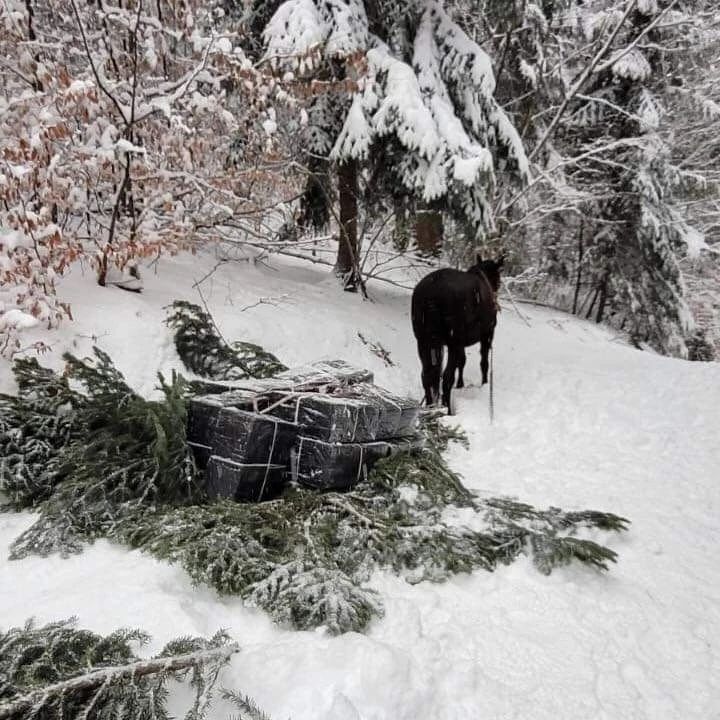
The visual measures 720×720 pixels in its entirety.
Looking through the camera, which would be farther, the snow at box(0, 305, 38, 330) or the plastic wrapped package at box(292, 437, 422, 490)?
the snow at box(0, 305, 38, 330)

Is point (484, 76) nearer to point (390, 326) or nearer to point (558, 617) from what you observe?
point (390, 326)

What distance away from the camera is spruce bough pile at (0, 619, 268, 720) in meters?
1.31

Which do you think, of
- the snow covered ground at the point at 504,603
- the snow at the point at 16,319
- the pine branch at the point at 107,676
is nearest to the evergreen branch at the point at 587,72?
the snow covered ground at the point at 504,603

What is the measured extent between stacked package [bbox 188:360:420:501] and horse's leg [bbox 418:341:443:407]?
6.75 ft

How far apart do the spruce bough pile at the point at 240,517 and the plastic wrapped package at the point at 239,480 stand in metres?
0.10

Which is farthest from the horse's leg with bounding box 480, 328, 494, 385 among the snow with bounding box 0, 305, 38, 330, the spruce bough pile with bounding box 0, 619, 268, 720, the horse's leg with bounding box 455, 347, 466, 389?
the spruce bough pile with bounding box 0, 619, 268, 720

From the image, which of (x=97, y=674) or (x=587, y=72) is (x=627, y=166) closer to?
(x=587, y=72)

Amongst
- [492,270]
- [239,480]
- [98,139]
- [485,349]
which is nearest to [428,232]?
[492,270]

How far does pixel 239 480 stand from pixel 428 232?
6.59m

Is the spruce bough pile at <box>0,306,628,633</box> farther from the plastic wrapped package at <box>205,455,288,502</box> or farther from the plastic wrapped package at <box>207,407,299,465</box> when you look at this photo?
the plastic wrapped package at <box>207,407,299,465</box>

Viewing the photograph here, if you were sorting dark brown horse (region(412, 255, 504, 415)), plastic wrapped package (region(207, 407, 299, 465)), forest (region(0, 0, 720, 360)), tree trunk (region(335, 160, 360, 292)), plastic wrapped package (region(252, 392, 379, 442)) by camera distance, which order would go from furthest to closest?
tree trunk (region(335, 160, 360, 292)) → dark brown horse (region(412, 255, 504, 415)) → forest (region(0, 0, 720, 360)) → plastic wrapped package (region(252, 392, 379, 442)) → plastic wrapped package (region(207, 407, 299, 465))

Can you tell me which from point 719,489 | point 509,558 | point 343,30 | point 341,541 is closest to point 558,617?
point 509,558

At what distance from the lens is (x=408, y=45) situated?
7.27 m

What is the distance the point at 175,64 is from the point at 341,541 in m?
5.61
